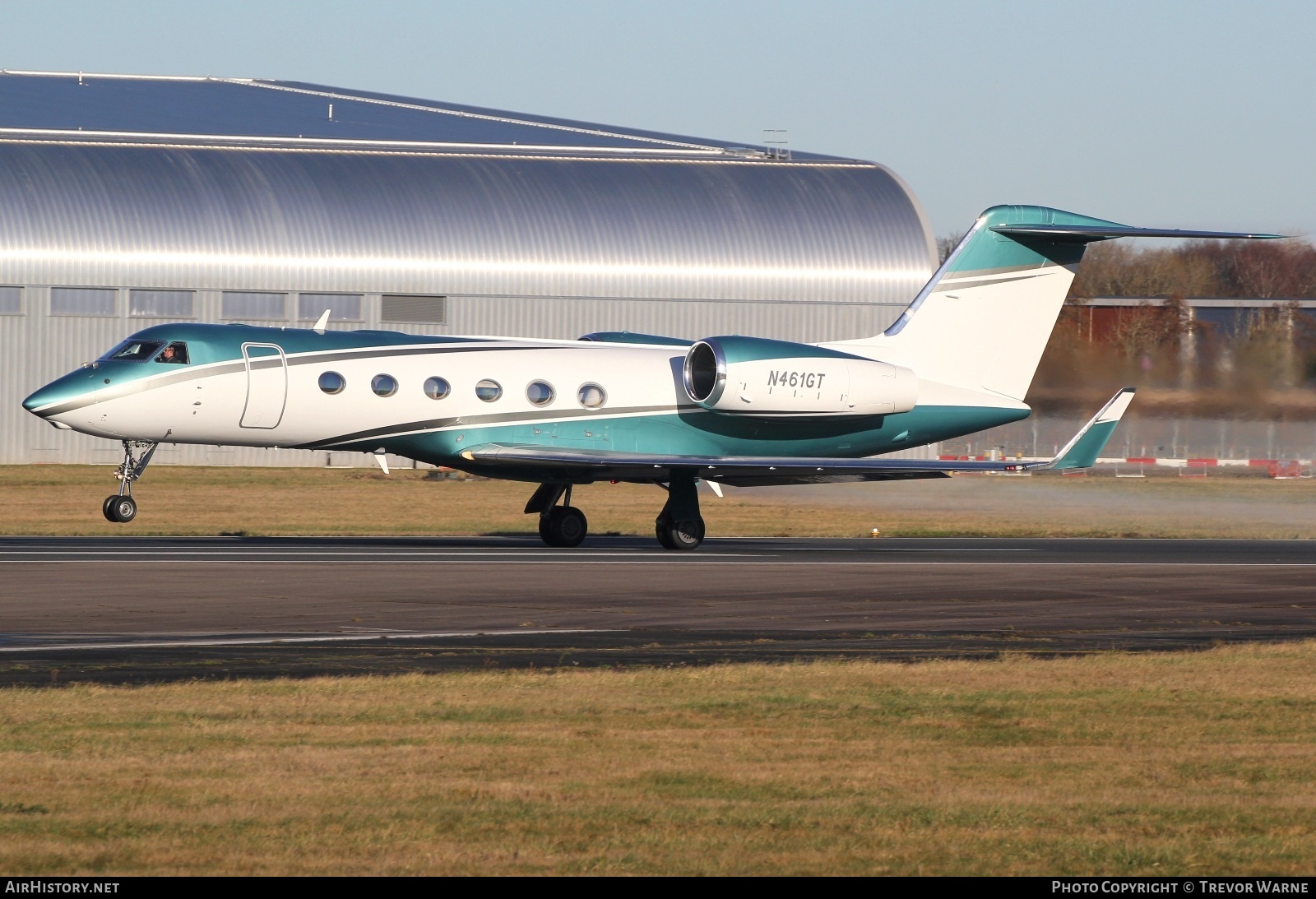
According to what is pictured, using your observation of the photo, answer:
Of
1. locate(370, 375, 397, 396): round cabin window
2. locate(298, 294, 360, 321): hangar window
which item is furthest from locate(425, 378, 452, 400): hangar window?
locate(298, 294, 360, 321): hangar window

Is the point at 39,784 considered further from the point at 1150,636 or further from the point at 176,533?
the point at 176,533

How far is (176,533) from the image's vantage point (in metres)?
30.8

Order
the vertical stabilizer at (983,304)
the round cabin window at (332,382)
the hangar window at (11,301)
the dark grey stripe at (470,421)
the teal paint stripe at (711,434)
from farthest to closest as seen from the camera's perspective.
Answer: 1. the hangar window at (11,301)
2. the vertical stabilizer at (983,304)
3. the teal paint stripe at (711,434)
4. the dark grey stripe at (470,421)
5. the round cabin window at (332,382)

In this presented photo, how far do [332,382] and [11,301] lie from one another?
24.9 m

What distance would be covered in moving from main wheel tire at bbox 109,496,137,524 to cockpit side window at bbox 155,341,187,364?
2289 millimetres

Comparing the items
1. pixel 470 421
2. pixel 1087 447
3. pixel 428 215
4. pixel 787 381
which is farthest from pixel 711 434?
pixel 428 215

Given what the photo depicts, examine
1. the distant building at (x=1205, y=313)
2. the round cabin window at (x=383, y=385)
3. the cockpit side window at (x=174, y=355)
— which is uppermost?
the distant building at (x=1205, y=313)

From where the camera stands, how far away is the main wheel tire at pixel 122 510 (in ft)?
82.8

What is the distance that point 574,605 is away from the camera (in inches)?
749

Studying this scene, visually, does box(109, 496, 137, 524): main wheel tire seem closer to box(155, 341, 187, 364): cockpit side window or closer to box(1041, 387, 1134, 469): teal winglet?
box(155, 341, 187, 364): cockpit side window

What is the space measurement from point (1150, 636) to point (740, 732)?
770cm

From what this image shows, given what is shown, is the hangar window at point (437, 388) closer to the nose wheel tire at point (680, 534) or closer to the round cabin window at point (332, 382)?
the round cabin window at point (332, 382)

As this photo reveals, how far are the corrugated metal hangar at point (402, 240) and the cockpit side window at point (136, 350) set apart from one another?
71.0 feet

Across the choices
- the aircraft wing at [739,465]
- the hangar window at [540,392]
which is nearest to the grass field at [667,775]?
the aircraft wing at [739,465]
